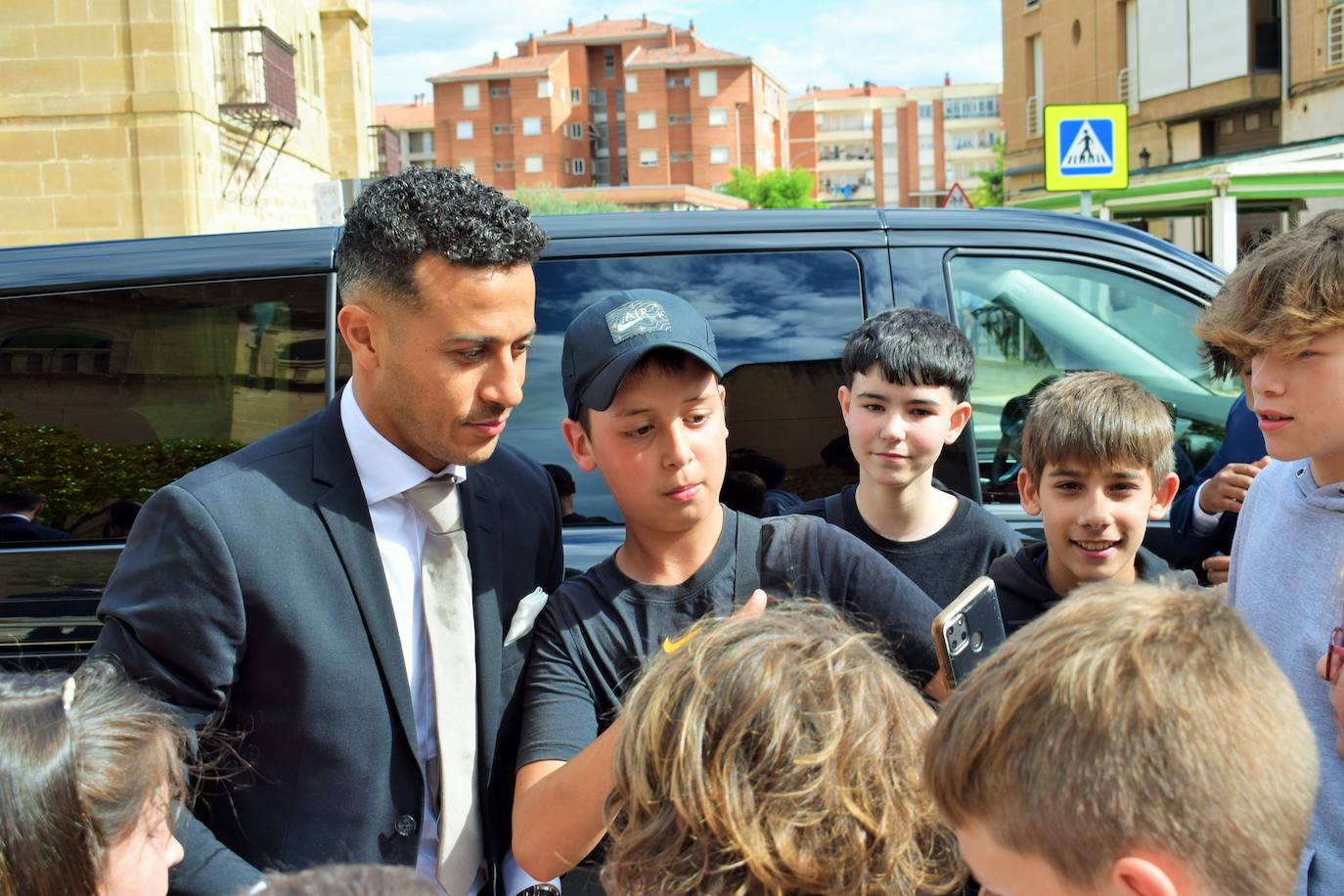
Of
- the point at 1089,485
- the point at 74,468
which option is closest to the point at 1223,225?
the point at 1089,485

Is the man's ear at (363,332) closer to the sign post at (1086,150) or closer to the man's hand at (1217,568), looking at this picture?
the man's hand at (1217,568)

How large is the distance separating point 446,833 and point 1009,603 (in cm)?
134

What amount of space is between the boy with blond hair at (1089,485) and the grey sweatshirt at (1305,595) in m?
0.37

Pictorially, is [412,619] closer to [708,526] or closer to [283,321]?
[708,526]

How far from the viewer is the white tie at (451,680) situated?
1873 mm

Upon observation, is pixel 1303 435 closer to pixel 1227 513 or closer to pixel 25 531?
pixel 1227 513

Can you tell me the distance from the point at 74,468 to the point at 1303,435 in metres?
2.71

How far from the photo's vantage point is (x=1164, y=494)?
2682mm

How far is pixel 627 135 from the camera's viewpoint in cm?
8962

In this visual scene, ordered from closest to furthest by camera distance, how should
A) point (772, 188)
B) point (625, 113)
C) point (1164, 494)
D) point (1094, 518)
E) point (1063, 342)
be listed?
point (1094, 518)
point (1164, 494)
point (1063, 342)
point (772, 188)
point (625, 113)

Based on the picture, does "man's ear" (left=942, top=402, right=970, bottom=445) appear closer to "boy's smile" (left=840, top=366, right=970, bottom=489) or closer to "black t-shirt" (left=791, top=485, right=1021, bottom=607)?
"boy's smile" (left=840, top=366, right=970, bottom=489)

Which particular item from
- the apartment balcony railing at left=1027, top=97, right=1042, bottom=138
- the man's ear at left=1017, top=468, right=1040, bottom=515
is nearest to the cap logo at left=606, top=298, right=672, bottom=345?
the man's ear at left=1017, top=468, right=1040, bottom=515

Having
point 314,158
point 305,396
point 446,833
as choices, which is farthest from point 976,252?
point 314,158

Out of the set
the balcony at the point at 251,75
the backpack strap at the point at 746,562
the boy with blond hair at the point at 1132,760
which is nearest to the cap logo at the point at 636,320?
the backpack strap at the point at 746,562
